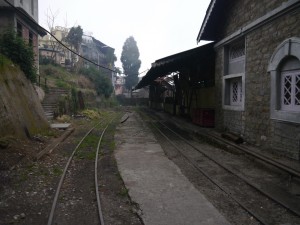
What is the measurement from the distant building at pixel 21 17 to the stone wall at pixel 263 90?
532 inches

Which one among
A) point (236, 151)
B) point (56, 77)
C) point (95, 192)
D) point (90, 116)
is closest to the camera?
point (95, 192)

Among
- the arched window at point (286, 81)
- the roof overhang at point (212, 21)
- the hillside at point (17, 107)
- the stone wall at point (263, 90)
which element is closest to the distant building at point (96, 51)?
the hillside at point (17, 107)

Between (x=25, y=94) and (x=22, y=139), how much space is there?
144 inches

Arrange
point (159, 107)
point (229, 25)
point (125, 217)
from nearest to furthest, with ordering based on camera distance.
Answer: point (125, 217) < point (229, 25) < point (159, 107)

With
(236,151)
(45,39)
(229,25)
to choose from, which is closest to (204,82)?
(229,25)

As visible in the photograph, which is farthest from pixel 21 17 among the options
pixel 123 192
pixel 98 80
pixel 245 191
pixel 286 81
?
pixel 245 191

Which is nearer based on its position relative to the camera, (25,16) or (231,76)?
(231,76)

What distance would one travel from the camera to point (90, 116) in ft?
79.2

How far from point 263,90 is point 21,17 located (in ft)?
66.5

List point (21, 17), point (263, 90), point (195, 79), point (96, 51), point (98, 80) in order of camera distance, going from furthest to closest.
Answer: point (96, 51), point (98, 80), point (21, 17), point (195, 79), point (263, 90)

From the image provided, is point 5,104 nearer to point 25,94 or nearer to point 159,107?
point 25,94

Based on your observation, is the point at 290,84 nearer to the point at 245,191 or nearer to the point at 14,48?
the point at 245,191

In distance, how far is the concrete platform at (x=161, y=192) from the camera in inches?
198

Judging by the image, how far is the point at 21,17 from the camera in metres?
23.6
